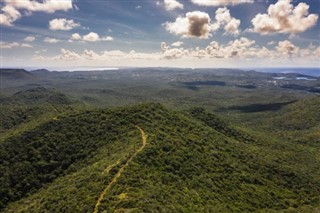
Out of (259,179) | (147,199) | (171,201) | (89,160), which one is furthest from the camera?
(259,179)

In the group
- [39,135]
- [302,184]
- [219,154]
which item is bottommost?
[302,184]

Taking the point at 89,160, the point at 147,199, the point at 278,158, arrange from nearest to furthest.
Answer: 1. the point at 147,199
2. the point at 89,160
3. the point at 278,158

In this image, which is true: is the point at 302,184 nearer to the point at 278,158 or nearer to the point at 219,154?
the point at 278,158

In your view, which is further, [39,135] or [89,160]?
[39,135]

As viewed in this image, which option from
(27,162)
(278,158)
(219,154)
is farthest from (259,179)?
(27,162)

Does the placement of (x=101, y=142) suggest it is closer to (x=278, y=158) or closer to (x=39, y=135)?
(x=39, y=135)

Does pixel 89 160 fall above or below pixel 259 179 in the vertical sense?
above
